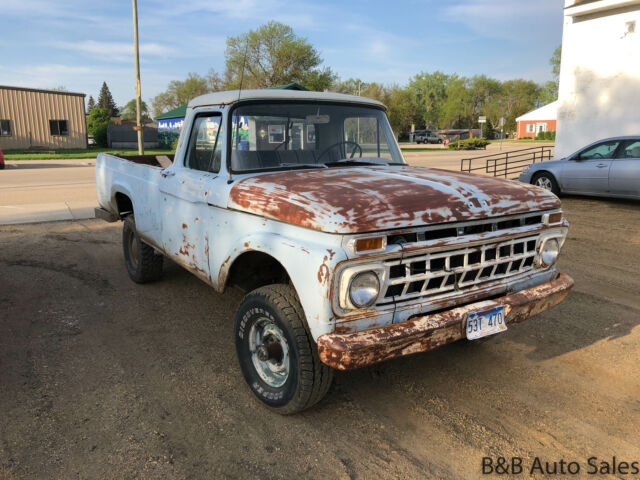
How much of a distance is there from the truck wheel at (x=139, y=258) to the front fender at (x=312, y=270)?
295 centimetres

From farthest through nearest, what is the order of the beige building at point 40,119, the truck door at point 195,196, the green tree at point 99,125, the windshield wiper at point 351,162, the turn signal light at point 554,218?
the green tree at point 99,125
the beige building at point 40,119
the windshield wiper at point 351,162
the truck door at point 195,196
the turn signal light at point 554,218

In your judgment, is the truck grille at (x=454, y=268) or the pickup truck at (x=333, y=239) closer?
the pickup truck at (x=333, y=239)

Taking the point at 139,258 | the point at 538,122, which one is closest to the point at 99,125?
the point at 139,258

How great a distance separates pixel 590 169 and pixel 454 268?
33.3 feet

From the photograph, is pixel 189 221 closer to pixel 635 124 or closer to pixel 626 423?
pixel 626 423

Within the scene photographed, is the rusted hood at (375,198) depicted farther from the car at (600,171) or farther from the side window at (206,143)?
the car at (600,171)

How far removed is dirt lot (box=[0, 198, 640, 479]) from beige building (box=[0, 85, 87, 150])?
35.5 m

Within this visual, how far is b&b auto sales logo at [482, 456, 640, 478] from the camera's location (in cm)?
264

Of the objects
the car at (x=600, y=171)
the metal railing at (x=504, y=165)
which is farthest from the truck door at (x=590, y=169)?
the metal railing at (x=504, y=165)

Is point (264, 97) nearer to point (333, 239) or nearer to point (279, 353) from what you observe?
point (333, 239)

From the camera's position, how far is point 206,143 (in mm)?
4090

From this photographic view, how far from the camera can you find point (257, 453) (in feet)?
9.16

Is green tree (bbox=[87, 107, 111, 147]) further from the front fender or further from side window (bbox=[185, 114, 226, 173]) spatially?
the front fender

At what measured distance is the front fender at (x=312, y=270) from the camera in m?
2.59
